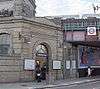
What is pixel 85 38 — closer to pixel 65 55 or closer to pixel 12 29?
pixel 65 55

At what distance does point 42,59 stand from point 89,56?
47.5 ft

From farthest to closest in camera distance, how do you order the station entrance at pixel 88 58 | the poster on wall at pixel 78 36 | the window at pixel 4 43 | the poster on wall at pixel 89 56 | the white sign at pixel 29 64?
1. the poster on wall at pixel 89 56
2. the station entrance at pixel 88 58
3. the poster on wall at pixel 78 36
4. the window at pixel 4 43
5. the white sign at pixel 29 64

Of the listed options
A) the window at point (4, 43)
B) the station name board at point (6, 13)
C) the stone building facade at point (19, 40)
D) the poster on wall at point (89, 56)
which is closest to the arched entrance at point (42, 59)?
the stone building facade at point (19, 40)

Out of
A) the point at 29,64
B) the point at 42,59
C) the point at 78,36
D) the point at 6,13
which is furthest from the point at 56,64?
the point at 6,13

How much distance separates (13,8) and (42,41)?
511 centimetres

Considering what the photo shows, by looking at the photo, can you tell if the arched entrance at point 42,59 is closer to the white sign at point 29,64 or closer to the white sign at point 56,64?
the white sign at point 56,64

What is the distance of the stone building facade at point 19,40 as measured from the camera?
1359 inches

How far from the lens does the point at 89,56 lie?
52.8m

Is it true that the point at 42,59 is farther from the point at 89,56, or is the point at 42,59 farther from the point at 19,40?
the point at 89,56

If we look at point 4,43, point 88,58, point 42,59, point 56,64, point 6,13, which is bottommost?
point 56,64

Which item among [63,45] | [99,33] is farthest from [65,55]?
[99,33]

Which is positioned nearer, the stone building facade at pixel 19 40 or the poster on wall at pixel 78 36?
the stone building facade at pixel 19 40

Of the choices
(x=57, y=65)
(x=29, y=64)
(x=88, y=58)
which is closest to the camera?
(x=29, y=64)

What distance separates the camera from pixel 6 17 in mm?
36438
